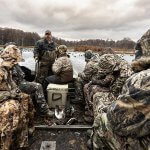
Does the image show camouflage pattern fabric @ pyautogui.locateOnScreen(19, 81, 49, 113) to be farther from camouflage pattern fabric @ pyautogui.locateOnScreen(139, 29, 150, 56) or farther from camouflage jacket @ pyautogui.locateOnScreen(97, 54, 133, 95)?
camouflage pattern fabric @ pyautogui.locateOnScreen(139, 29, 150, 56)

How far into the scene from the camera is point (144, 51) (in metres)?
2.60

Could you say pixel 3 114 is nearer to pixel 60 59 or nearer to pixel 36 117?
pixel 36 117

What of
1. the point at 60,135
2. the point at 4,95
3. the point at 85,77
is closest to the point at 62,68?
the point at 85,77

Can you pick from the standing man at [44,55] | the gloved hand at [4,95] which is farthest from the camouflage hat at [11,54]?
the standing man at [44,55]

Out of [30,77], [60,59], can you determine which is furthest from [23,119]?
[30,77]

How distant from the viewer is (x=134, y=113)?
2346 mm

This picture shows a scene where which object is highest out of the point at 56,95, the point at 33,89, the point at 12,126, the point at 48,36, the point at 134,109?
the point at 48,36

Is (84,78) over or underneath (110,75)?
underneath

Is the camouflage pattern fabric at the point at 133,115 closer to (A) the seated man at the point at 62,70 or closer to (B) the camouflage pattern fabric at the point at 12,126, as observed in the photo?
(B) the camouflage pattern fabric at the point at 12,126

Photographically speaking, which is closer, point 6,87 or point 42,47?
point 6,87

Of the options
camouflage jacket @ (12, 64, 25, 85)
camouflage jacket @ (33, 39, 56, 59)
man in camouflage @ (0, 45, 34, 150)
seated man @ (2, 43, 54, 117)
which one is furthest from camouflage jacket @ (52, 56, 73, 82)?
man in camouflage @ (0, 45, 34, 150)

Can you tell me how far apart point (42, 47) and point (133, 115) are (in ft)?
20.9

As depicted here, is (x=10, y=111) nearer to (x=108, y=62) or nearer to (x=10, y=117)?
(x=10, y=117)

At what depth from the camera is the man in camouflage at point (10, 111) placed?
3773 mm
